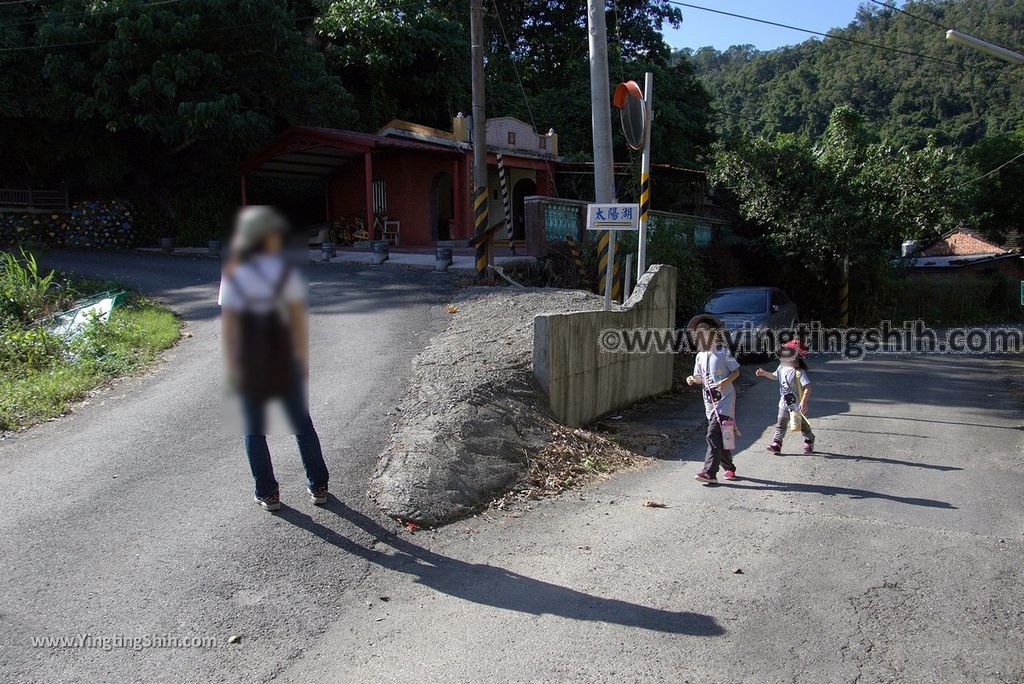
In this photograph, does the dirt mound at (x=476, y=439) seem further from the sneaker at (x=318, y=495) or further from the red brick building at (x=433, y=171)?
the red brick building at (x=433, y=171)

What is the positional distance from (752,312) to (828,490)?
975cm

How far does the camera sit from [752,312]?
1716cm

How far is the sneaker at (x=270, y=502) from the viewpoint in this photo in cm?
545

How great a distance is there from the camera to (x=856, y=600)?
542 cm

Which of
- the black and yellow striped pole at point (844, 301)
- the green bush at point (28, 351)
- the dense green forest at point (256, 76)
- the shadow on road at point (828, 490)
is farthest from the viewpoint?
the black and yellow striped pole at point (844, 301)

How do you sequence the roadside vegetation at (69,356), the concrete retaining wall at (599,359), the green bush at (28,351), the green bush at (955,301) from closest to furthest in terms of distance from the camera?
1. the roadside vegetation at (69,356)
2. the concrete retaining wall at (599,359)
3. the green bush at (28,351)
4. the green bush at (955,301)

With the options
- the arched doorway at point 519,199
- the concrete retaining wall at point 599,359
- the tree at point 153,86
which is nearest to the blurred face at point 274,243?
the concrete retaining wall at point 599,359

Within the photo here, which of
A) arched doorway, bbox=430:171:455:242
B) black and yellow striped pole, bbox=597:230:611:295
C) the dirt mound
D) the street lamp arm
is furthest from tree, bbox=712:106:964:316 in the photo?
the dirt mound

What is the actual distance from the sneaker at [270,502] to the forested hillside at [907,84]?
39624 millimetres

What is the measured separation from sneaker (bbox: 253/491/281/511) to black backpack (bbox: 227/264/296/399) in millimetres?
4710

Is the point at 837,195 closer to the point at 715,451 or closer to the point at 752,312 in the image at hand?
the point at 752,312

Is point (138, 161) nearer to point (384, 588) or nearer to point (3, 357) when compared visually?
point (3, 357)

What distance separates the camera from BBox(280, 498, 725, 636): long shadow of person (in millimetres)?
5098

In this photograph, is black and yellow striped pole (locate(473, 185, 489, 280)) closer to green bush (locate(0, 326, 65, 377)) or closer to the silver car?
the silver car
